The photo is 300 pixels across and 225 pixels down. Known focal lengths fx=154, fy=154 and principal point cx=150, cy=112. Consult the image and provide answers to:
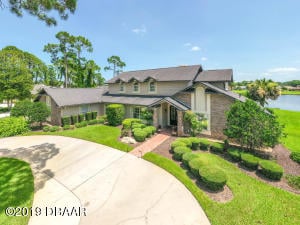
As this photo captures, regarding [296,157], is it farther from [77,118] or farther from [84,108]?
[84,108]

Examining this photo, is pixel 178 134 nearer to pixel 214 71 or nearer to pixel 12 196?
pixel 214 71

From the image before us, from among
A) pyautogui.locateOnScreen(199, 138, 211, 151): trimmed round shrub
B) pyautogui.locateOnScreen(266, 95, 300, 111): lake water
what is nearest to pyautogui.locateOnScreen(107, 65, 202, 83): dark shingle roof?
pyautogui.locateOnScreen(199, 138, 211, 151): trimmed round shrub

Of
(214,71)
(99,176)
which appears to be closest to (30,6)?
(99,176)

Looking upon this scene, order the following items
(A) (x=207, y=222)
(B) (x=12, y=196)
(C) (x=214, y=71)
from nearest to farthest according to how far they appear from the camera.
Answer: (A) (x=207, y=222) < (B) (x=12, y=196) < (C) (x=214, y=71)

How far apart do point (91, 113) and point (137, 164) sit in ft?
49.7

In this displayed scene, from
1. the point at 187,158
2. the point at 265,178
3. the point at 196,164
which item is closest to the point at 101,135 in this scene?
the point at 187,158

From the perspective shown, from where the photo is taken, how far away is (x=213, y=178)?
755cm

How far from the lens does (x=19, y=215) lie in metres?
5.99

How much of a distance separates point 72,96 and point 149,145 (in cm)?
1526

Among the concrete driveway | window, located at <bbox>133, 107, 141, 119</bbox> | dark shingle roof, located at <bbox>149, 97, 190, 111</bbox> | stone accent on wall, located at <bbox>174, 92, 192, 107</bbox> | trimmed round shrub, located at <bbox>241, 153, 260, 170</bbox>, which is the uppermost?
stone accent on wall, located at <bbox>174, 92, 192, 107</bbox>

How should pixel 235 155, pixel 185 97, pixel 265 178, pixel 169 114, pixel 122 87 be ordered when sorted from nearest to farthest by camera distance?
pixel 265 178 < pixel 235 155 < pixel 185 97 < pixel 169 114 < pixel 122 87

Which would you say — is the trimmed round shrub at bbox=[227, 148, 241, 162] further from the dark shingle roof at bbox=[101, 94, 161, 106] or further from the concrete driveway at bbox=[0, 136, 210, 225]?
the dark shingle roof at bbox=[101, 94, 161, 106]

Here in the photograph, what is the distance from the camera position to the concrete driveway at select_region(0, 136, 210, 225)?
232 inches

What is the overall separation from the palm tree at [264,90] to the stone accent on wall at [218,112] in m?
21.1
